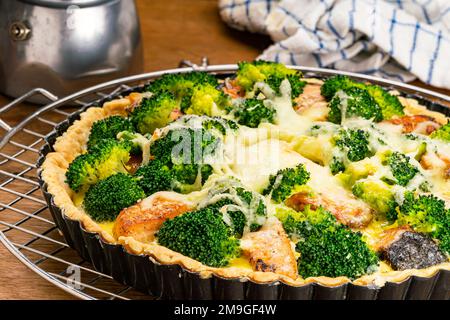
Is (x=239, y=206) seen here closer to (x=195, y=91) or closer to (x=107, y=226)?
(x=107, y=226)

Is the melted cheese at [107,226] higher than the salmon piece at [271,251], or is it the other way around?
the salmon piece at [271,251]

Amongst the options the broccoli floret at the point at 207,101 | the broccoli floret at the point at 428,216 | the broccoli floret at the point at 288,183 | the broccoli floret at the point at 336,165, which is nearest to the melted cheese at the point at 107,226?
the broccoli floret at the point at 288,183

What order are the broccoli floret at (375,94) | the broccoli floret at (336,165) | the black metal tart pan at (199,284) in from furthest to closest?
1. the broccoli floret at (375,94)
2. the broccoli floret at (336,165)
3. the black metal tart pan at (199,284)

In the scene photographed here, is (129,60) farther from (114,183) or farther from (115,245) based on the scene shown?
(115,245)

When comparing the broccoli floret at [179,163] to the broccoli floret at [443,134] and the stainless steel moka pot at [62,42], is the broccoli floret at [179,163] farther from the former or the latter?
the stainless steel moka pot at [62,42]

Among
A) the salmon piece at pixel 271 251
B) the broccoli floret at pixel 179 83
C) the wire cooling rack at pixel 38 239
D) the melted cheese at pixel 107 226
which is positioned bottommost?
the wire cooling rack at pixel 38 239
